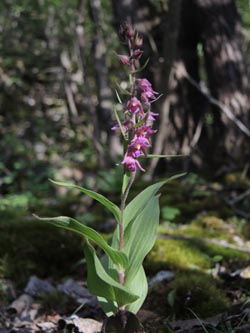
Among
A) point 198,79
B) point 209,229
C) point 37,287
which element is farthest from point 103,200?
point 198,79

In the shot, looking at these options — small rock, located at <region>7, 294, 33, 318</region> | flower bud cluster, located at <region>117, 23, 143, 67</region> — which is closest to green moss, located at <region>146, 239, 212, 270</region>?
small rock, located at <region>7, 294, 33, 318</region>

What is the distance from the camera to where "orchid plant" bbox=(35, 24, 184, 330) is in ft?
5.98

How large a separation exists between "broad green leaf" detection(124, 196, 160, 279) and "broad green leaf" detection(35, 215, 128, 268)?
0.07 meters

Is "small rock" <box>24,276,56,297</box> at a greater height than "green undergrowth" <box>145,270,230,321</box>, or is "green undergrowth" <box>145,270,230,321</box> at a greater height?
"green undergrowth" <box>145,270,230,321</box>

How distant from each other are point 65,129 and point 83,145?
137 cm

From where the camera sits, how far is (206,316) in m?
2.25

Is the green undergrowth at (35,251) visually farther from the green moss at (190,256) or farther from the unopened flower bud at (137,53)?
the unopened flower bud at (137,53)

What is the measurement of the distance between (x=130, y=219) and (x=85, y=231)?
0.90 ft

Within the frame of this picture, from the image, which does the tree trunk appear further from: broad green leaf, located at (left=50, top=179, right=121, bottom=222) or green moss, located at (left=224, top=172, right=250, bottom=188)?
broad green leaf, located at (left=50, top=179, right=121, bottom=222)

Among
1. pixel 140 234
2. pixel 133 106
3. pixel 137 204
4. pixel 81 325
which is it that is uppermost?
pixel 133 106

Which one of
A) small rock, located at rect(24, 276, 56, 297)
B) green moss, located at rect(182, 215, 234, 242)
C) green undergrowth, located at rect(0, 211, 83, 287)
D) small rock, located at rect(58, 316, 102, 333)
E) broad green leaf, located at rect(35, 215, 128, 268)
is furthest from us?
green moss, located at rect(182, 215, 234, 242)

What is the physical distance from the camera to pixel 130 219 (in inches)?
76.7

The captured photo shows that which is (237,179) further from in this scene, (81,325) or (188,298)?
(81,325)

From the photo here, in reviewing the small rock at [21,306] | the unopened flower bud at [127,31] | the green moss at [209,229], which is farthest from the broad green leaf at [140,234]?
the green moss at [209,229]
